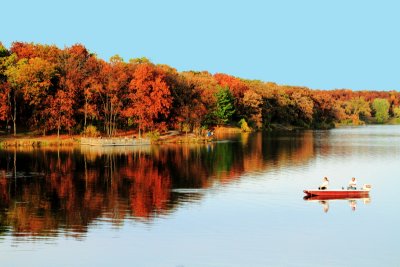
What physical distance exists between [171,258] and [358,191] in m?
18.2

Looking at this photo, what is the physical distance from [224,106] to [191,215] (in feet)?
303

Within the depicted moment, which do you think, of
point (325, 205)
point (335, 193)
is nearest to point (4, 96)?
point (335, 193)

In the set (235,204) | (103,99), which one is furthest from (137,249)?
(103,99)

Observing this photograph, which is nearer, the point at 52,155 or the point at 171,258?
the point at 171,258

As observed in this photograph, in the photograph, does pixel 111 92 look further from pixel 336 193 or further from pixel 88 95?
pixel 336 193

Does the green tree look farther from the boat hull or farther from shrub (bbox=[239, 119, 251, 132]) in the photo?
the boat hull

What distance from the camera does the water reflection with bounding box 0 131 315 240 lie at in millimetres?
30859

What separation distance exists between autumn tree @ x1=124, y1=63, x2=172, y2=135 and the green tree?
31.4 metres

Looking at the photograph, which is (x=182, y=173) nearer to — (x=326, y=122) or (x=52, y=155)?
(x=52, y=155)

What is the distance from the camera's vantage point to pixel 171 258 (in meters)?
23.2

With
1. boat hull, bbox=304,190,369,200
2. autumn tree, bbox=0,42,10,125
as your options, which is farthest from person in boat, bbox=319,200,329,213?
autumn tree, bbox=0,42,10,125

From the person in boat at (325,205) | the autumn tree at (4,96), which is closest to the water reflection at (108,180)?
the person in boat at (325,205)

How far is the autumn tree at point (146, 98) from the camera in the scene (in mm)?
88938

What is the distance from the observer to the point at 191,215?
1241 inches
